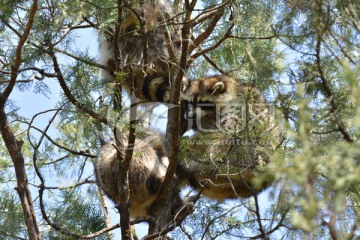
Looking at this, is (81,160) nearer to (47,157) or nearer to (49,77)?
(47,157)

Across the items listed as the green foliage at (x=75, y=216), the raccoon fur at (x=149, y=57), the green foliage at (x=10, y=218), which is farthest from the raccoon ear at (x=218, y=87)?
the green foliage at (x=10, y=218)

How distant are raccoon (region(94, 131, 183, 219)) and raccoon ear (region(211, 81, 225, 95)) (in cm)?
92

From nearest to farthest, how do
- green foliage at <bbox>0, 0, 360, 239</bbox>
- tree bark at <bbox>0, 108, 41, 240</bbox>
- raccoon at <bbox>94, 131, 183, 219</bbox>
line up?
green foliage at <bbox>0, 0, 360, 239</bbox>, tree bark at <bbox>0, 108, 41, 240</bbox>, raccoon at <bbox>94, 131, 183, 219</bbox>

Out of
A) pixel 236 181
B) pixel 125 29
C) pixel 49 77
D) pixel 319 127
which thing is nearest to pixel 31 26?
pixel 49 77

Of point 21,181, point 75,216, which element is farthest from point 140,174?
point 21,181

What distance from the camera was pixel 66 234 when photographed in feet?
16.3

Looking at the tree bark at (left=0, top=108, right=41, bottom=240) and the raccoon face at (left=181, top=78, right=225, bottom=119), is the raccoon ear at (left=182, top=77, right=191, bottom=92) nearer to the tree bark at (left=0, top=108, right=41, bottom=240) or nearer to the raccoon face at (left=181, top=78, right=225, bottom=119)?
the raccoon face at (left=181, top=78, right=225, bottom=119)

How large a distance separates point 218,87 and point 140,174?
1353 millimetres

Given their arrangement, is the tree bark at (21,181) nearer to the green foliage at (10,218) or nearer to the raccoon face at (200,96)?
the green foliage at (10,218)

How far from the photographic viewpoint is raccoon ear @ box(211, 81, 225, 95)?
625 cm

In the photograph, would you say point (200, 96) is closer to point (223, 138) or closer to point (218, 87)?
point (218, 87)

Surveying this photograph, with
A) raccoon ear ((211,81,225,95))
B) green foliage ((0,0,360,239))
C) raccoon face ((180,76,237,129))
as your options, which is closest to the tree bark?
green foliage ((0,0,360,239))

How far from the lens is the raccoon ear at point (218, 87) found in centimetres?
625

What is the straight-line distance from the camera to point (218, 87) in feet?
20.6
